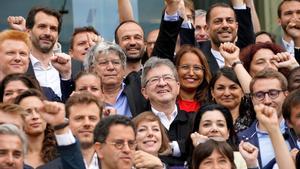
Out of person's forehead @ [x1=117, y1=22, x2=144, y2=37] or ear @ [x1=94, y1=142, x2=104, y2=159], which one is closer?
ear @ [x1=94, y1=142, x2=104, y2=159]

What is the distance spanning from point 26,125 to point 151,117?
1154mm

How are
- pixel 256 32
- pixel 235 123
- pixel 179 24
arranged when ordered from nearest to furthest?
pixel 235 123 → pixel 179 24 → pixel 256 32

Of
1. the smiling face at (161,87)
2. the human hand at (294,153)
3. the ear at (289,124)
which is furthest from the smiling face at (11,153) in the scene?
the smiling face at (161,87)

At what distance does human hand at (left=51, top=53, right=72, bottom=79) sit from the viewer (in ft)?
35.1

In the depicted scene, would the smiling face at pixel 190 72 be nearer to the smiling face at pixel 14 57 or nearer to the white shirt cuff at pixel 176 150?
the white shirt cuff at pixel 176 150

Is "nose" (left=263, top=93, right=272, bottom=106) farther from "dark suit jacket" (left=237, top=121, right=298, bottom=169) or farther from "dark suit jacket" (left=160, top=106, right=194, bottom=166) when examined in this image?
"dark suit jacket" (left=160, top=106, right=194, bottom=166)

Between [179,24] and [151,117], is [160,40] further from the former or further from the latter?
[151,117]

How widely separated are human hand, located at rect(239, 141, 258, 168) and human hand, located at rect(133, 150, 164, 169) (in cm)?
65

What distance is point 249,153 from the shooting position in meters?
8.77

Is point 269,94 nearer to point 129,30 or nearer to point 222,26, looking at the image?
point 222,26

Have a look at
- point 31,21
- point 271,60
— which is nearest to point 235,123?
point 271,60

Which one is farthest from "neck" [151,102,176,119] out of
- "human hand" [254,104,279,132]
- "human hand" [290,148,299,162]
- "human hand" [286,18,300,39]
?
"human hand" [286,18,300,39]

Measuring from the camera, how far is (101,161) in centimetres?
834

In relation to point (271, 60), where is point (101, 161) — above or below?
below
